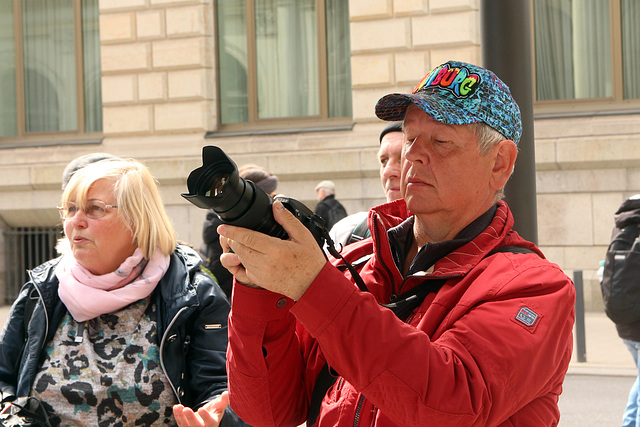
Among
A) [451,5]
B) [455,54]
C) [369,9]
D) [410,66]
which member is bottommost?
[410,66]

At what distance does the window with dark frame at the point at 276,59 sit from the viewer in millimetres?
15180

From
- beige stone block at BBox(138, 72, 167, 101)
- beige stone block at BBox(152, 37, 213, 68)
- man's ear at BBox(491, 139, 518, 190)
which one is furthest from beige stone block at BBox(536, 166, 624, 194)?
man's ear at BBox(491, 139, 518, 190)

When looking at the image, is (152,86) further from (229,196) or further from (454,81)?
(229,196)

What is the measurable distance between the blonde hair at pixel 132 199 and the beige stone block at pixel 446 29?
10344mm

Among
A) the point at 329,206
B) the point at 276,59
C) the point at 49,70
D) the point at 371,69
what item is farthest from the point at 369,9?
the point at 49,70

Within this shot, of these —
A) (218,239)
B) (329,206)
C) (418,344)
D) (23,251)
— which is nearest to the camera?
(418,344)

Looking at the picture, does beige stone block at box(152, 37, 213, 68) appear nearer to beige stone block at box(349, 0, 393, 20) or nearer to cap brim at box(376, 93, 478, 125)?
beige stone block at box(349, 0, 393, 20)

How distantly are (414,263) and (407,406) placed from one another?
50cm

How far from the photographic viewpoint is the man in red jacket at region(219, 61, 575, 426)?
185 cm

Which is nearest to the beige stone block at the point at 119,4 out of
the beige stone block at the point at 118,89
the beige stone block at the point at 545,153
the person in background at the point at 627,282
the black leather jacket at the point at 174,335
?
the beige stone block at the point at 118,89

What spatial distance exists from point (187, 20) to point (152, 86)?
1.27 meters

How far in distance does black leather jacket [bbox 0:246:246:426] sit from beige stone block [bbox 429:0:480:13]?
35.1 feet

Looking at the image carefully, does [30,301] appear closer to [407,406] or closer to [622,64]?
[407,406]

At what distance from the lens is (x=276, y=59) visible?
15.6 m
